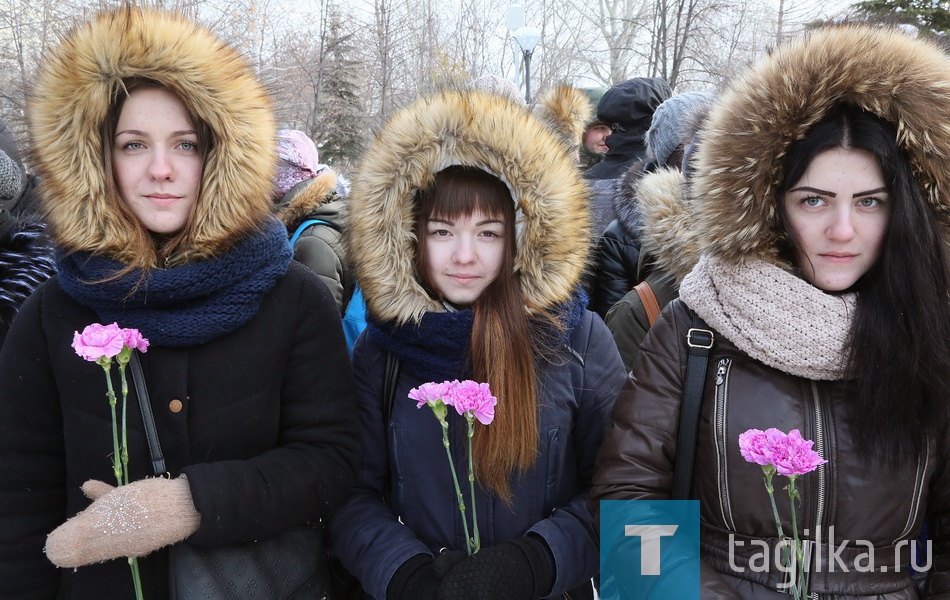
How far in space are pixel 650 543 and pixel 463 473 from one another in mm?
579

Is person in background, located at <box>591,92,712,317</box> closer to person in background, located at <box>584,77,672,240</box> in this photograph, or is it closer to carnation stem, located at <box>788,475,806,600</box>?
person in background, located at <box>584,77,672,240</box>

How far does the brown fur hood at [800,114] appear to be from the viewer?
5.80 ft

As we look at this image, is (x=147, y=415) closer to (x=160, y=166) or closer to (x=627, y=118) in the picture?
(x=160, y=166)

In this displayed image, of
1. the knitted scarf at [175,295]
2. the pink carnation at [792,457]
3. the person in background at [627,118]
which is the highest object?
the person in background at [627,118]

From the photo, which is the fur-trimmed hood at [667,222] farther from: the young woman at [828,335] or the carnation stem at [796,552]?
the carnation stem at [796,552]

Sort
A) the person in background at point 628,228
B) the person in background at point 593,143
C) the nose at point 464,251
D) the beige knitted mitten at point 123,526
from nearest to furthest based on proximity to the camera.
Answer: the beige knitted mitten at point 123,526, the nose at point 464,251, the person in background at point 628,228, the person in background at point 593,143

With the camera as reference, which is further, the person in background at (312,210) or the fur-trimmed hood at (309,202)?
the fur-trimmed hood at (309,202)

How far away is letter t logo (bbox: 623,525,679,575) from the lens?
6.02 ft

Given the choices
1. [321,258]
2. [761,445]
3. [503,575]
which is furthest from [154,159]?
[761,445]

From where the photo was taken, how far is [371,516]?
6.91 ft

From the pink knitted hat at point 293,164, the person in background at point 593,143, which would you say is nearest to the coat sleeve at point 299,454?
the pink knitted hat at point 293,164

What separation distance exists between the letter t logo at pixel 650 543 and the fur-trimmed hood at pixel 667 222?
1.00 m

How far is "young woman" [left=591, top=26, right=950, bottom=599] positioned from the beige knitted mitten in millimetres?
1079

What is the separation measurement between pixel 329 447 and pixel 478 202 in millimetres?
846
